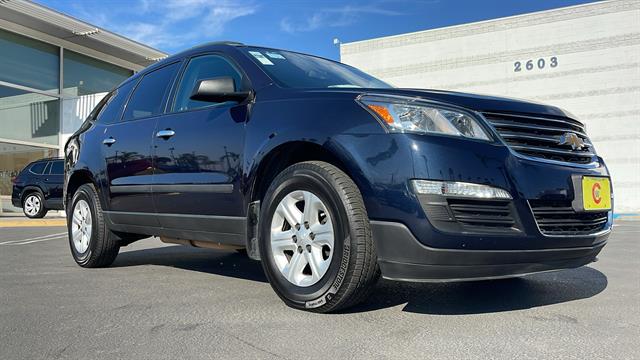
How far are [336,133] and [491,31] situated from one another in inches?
1113

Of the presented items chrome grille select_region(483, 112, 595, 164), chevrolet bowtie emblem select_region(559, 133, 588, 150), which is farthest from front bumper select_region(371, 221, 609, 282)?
chevrolet bowtie emblem select_region(559, 133, 588, 150)

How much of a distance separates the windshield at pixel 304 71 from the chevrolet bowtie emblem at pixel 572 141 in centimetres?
122

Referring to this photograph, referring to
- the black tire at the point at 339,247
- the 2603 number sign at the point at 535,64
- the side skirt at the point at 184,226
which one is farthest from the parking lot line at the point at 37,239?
the 2603 number sign at the point at 535,64

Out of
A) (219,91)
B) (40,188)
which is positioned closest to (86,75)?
(40,188)

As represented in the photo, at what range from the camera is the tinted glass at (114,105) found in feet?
15.6

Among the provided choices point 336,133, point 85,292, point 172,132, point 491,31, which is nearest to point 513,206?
point 336,133

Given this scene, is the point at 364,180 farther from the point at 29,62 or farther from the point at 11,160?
the point at 29,62

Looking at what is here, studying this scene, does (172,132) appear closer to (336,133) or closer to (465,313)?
(336,133)

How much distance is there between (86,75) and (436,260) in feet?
59.8

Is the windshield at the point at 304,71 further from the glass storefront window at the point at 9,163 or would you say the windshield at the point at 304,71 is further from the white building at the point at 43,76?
the glass storefront window at the point at 9,163

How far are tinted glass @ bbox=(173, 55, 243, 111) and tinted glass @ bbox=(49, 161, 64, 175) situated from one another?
11.0 metres

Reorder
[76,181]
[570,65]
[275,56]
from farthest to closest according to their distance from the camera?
[570,65] < [76,181] < [275,56]

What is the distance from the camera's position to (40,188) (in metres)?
13.6

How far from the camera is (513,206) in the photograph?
255 cm
